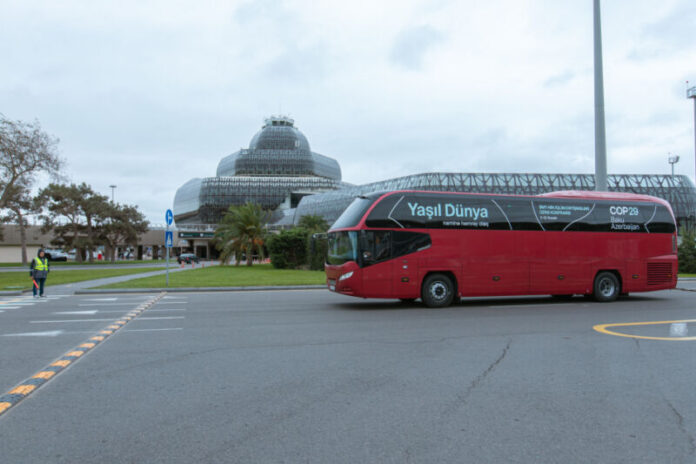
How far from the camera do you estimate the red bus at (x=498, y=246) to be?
1350 cm

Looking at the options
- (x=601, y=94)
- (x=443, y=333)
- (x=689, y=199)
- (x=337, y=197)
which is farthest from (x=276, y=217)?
(x=443, y=333)

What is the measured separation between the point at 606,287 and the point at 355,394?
12.6 m

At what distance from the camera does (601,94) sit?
19812mm

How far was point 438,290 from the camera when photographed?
546 inches

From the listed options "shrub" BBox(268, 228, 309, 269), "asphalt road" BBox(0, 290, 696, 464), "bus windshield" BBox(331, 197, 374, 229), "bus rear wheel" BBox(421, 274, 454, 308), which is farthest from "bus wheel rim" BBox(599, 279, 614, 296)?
"shrub" BBox(268, 228, 309, 269)

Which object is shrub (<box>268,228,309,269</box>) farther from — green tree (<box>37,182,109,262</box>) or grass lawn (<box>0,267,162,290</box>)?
green tree (<box>37,182,109,262</box>)

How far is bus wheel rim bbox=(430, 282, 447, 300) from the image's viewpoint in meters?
13.8

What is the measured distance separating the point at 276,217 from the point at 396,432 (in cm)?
10165

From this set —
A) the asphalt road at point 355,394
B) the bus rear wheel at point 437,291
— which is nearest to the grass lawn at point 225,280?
the bus rear wheel at point 437,291

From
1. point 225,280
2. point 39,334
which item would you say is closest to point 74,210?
point 225,280

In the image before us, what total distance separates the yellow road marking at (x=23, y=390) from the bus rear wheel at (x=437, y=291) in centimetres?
972

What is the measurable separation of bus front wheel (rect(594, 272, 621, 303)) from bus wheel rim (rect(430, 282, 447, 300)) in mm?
4747

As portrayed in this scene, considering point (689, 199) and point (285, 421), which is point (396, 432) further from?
point (689, 199)

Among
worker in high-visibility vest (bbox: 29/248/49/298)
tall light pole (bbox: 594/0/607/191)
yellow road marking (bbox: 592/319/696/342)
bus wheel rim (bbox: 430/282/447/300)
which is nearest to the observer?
yellow road marking (bbox: 592/319/696/342)
